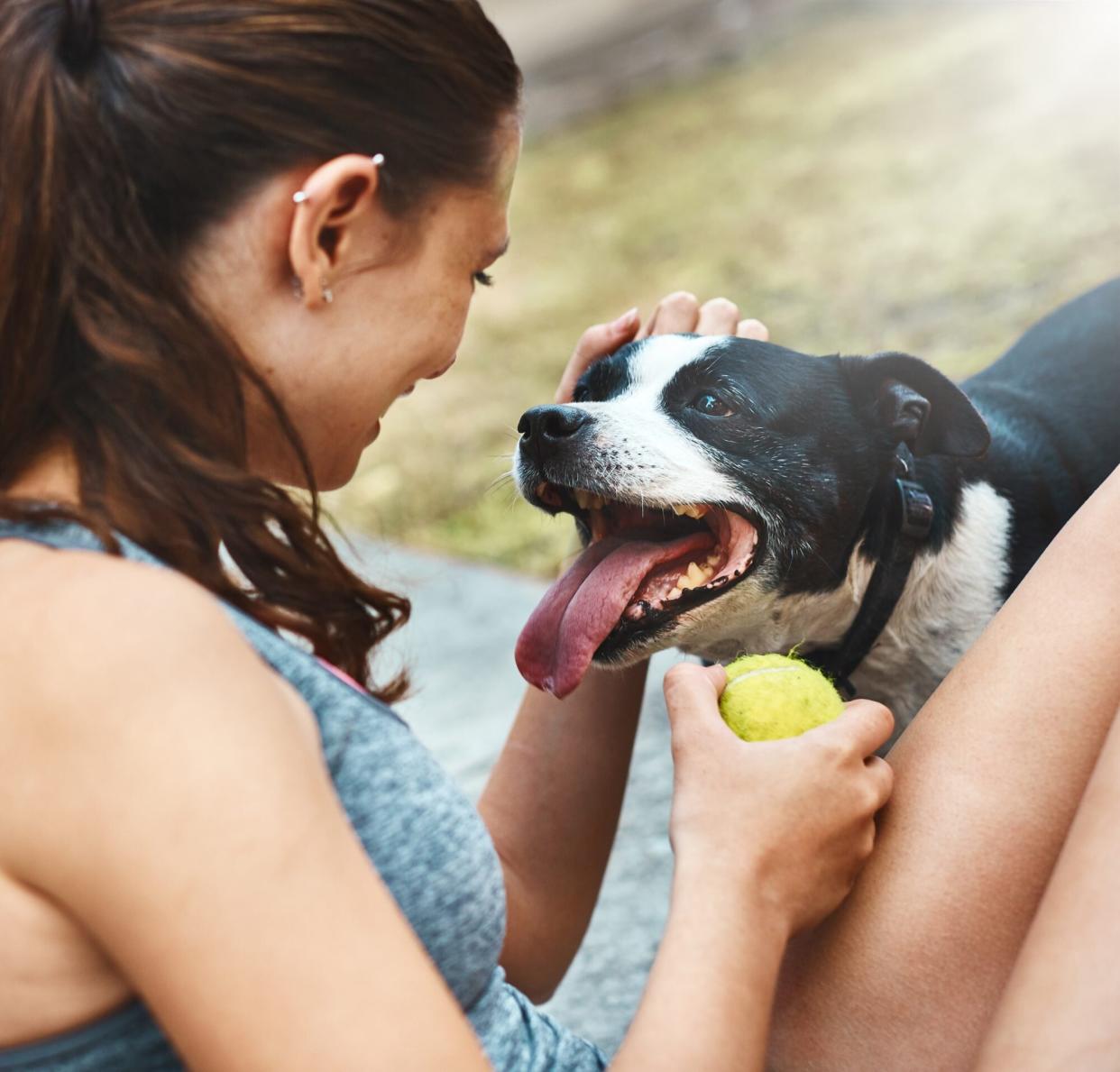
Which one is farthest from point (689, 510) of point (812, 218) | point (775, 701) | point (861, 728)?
point (812, 218)

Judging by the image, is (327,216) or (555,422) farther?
(555,422)

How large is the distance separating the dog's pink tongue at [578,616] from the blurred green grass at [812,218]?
61.3 inches

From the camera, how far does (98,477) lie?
112 centimetres

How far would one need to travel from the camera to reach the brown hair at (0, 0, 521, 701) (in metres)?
1.11

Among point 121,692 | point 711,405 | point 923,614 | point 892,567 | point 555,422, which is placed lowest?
point 923,614

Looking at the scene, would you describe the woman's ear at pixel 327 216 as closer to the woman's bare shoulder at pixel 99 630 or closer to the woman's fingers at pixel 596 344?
the woman's bare shoulder at pixel 99 630

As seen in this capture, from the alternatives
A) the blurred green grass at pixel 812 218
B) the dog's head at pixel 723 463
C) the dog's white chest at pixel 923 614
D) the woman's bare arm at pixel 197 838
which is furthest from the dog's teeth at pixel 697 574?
the blurred green grass at pixel 812 218

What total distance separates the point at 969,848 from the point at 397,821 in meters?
0.51

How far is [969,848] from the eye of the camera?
125 cm

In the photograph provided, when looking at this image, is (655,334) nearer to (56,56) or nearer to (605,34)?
(56,56)

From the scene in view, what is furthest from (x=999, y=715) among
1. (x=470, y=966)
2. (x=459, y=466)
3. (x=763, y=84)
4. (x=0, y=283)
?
(x=763, y=84)

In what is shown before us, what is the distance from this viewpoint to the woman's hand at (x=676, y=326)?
215 centimetres

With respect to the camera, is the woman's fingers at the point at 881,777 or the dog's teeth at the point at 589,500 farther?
the dog's teeth at the point at 589,500

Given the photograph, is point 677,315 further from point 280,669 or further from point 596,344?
point 280,669
